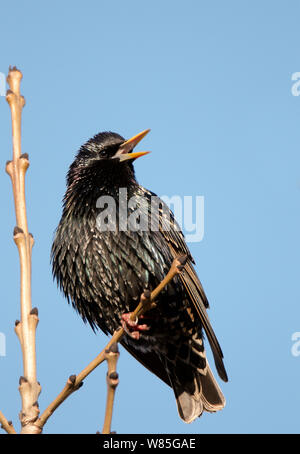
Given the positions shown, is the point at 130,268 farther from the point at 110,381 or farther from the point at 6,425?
the point at 110,381

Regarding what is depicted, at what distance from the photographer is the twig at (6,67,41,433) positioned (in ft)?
9.41

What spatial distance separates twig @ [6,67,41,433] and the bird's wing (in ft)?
8.96

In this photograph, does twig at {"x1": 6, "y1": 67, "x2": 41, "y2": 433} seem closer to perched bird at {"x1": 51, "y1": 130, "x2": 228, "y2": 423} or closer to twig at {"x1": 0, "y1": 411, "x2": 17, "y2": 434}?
twig at {"x1": 0, "y1": 411, "x2": 17, "y2": 434}

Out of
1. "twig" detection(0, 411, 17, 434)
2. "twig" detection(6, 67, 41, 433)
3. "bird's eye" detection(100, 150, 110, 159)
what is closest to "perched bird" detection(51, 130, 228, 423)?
"bird's eye" detection(100, 150, 110, 159)

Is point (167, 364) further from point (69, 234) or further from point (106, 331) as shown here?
point (69, 234)

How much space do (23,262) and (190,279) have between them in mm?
2923

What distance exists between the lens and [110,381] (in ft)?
8.29

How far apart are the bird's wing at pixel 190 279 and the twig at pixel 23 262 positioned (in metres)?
2.73

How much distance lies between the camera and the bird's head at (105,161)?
19.4 feet

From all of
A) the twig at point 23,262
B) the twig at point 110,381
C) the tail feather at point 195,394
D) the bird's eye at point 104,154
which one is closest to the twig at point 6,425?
the twig at point 23,262

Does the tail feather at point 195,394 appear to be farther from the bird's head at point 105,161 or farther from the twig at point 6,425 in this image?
the twig at point 6,425

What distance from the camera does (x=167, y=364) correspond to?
6.39m

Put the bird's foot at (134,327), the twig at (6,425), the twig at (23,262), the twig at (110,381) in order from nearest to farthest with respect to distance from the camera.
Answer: the twig at (110,381), the twig at (6,425), the twig at (23,262), the bird's foot at (134,327)

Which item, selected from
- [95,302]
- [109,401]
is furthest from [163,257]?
[109,401]
